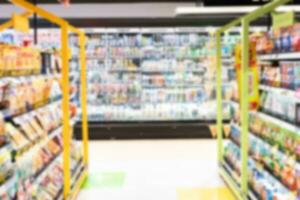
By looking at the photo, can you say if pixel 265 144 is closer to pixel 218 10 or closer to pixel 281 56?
pixel 281 56

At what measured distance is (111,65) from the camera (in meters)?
9.62

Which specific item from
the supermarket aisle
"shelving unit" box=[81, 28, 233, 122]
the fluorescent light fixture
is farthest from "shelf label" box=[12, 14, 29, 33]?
"shelving unit" box=[81, 28, 233, 122]

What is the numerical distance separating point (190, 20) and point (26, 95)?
5.78m

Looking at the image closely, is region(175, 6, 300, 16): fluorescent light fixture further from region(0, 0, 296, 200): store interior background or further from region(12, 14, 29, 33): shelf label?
region(12, 14, 29, 33): shelf label

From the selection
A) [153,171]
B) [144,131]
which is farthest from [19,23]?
[144,131]

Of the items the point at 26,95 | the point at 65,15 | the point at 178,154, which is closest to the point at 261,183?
the point at 26,95

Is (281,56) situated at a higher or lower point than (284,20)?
lower

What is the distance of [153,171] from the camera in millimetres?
6828

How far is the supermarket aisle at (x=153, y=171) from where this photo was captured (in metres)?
5.79

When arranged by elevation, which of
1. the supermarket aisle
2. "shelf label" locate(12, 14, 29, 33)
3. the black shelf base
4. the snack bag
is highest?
"shelf label" locate(12, 14, 29, 33)

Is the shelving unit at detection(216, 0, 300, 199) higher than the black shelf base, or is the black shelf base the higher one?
the shelving unit at detection(216, 0, 300, 199)

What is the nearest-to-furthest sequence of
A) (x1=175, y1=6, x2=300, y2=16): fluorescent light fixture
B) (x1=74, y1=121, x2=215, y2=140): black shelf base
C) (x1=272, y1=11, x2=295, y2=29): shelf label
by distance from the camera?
(x1=272, y1=11, x2=295, y2=29): shelf label, (x1=175, y1=6, x2=300, y2=16): fluorescent light fixture, (x1=74, y1=121, x2=215, y2=140): black shelf base

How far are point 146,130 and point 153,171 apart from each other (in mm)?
2528

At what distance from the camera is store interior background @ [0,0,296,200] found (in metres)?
7.13
